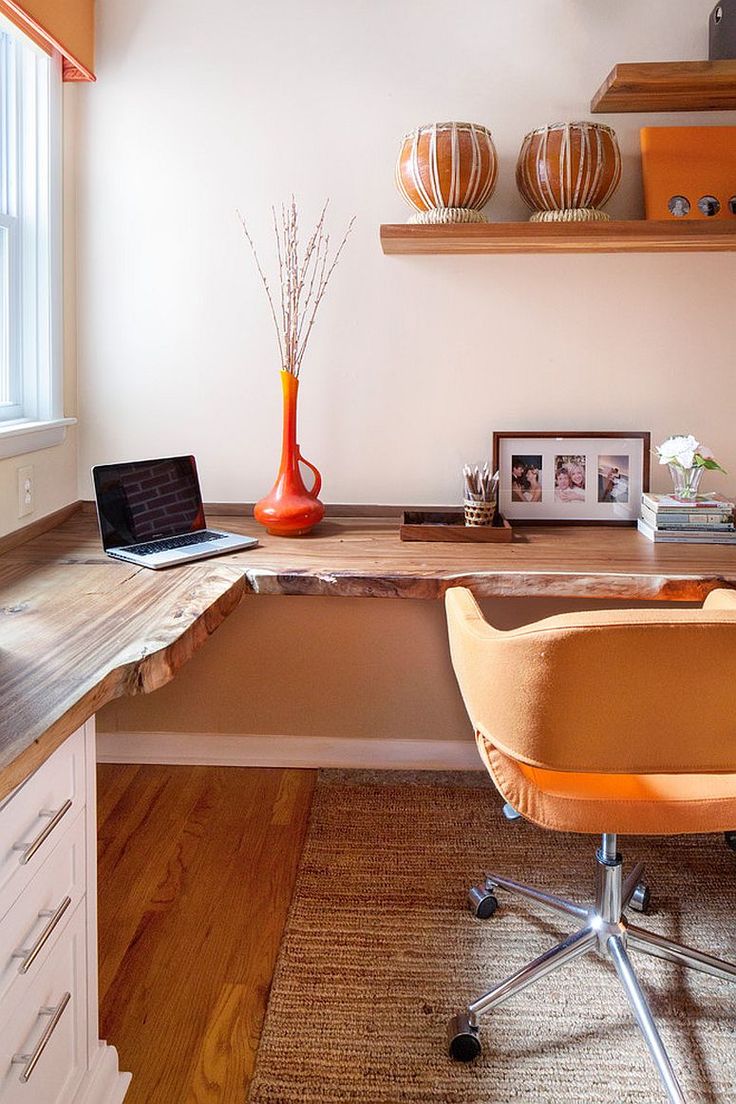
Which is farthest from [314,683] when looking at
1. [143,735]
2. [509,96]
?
[509,96]

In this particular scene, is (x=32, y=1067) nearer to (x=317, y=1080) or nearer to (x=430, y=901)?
(x=317, y=1080)

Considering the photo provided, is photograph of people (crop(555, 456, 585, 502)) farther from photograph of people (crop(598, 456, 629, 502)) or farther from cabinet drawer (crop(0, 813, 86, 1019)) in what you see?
cabinet drawer (crop(0, 813, 86, 1019))

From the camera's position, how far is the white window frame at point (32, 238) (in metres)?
2.38

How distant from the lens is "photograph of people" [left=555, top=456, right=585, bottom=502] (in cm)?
256

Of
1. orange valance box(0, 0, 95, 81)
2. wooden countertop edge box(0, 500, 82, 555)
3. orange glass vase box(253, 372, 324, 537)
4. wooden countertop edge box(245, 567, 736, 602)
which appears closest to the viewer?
wooden countertop edge box(245, 567, 736, 602)

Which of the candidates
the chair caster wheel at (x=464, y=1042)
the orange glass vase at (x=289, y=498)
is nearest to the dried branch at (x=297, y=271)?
the orange glass vase at (x=289, y=498)

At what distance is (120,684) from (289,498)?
1047 millimetres

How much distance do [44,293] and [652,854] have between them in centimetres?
203

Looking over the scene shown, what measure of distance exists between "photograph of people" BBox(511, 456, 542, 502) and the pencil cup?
0.60 ft

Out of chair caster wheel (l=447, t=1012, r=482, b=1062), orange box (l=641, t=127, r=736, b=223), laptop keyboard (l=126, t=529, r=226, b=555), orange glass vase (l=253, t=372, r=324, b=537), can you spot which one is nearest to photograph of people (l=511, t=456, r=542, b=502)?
orange glass vase (l=253, t=372, r=324, b=537)

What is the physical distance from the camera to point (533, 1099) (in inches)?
61.4

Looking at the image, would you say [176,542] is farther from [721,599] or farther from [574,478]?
[721,599]

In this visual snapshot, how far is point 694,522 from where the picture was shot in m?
2.34

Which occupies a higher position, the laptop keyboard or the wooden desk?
the laptop keyboard
